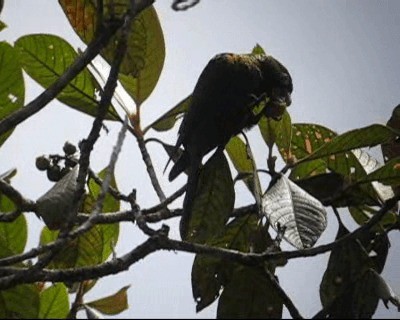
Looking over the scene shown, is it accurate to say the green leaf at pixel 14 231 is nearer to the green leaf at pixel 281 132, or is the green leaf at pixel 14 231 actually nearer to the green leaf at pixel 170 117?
the green leaf at pixel 170 117

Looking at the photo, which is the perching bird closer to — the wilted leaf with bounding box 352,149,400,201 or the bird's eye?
the bird's eye

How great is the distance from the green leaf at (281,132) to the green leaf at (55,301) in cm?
60

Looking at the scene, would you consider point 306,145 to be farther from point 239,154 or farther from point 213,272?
point 213,272

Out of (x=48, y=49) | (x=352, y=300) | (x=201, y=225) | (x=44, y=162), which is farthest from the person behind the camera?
(x=48, y=49)

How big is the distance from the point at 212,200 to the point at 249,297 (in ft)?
0.96

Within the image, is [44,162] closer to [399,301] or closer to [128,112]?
[128,112]

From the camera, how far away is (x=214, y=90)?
4.93ft

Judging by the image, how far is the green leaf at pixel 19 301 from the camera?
4.66 feet

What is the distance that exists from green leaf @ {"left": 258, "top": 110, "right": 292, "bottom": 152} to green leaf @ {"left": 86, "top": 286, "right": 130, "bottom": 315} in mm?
551

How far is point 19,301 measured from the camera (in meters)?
1.43

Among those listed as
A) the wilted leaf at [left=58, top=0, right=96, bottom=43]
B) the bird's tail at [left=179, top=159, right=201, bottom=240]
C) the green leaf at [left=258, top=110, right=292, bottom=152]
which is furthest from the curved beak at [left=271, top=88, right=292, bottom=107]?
the wilted leaf at [left=58, top=0, right=96, bottom=43]

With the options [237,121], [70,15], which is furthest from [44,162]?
[237,121]

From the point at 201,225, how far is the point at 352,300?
1.29 feet

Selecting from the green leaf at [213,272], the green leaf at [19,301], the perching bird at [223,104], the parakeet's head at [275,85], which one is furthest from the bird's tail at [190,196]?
the green leaf at [19,301]
